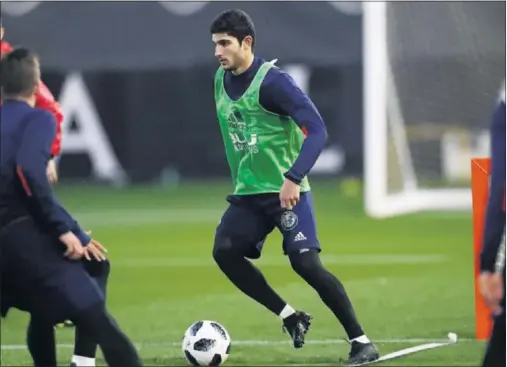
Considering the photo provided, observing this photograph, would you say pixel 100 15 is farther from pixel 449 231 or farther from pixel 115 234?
pixel 449 231

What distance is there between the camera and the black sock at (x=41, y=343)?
686 cm

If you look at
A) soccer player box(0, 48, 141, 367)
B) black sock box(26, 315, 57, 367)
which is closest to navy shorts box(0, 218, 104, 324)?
soccer player box(0, 48, 141, 367)

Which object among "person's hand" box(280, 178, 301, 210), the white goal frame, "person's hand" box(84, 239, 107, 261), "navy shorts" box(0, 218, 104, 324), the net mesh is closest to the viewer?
"navy shorts" box(0, 218, 104, 324)

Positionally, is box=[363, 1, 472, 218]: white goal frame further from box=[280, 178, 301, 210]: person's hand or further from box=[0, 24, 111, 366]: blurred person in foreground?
box=[280, 178, 301, 210]: person's hand

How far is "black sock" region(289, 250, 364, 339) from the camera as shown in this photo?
24.4 feet

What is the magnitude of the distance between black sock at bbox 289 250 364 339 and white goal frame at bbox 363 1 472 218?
33.6 ft

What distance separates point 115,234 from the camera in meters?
17.7

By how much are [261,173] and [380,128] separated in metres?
10.7

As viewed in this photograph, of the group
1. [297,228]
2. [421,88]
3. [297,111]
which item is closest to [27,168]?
[297,111]

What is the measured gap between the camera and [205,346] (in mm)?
7551

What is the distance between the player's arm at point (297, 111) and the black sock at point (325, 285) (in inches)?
24.5

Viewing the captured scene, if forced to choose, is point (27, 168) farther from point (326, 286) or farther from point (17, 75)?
point (326, 286)

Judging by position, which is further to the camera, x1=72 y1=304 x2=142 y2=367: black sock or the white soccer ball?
the white soccer ball

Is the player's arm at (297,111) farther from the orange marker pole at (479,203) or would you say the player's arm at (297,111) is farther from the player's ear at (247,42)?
the orange marker pole at (479,203)
